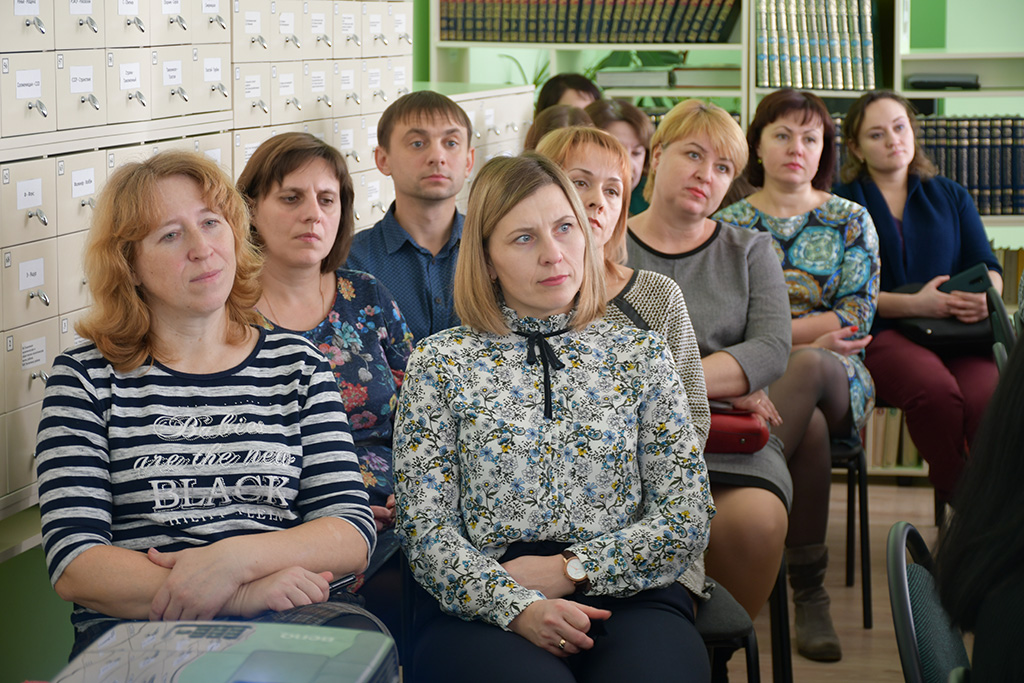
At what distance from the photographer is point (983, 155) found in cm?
436

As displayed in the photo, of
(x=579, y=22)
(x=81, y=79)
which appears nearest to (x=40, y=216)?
(x=81, y=79)

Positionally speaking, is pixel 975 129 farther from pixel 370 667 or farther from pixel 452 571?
pixel 370 667

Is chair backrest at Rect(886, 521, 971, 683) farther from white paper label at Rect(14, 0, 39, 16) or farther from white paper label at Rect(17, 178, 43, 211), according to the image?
white paper label at Rect(14, 0, 39, 16)

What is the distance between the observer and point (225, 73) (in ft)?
8.44

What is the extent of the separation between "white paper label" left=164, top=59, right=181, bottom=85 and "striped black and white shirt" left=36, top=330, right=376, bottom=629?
0.89 m

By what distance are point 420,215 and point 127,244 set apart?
112 cm

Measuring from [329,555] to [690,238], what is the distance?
55.2 inches

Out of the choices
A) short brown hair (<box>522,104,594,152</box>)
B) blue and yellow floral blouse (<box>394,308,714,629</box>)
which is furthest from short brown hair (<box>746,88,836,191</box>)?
blue and yellow floral blouse (<box>394,308,714,629</box>)

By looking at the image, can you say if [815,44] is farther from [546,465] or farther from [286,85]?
[546,465]

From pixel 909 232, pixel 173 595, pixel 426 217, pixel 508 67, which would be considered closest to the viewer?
pixel 173 595

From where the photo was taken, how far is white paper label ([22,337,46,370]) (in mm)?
1944

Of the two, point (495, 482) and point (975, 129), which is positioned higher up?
point (975, 129)

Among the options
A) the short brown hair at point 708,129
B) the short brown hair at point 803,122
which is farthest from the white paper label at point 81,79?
the short brown hair at point 803,122

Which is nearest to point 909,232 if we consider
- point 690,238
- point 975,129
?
point 975,129
